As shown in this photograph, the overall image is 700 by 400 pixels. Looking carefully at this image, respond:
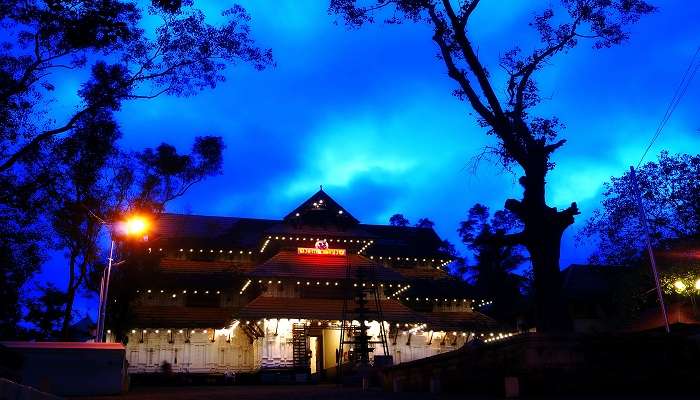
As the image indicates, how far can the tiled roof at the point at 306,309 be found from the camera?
98.4ft

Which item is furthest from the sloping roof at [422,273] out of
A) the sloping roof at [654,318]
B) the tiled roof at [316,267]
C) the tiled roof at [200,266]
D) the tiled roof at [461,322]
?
the sloping roof at [654,318]

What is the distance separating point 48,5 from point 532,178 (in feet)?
42.9

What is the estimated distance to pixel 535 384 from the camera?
11.6m

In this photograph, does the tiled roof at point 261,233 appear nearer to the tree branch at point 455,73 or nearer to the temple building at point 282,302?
the temple building at point 282,302

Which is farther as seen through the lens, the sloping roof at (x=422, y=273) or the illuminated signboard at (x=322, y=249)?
the sloping roof at (x=422, y=273)

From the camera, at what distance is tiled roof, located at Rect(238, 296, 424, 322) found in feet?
98.4

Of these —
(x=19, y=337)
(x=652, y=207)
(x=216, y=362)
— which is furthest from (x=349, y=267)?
(x=19, y=337)

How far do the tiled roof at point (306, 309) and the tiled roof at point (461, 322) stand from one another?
6.70 feet

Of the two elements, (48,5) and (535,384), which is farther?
(48,5)

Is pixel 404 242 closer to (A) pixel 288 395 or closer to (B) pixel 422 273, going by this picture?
(B) pixel 422 273

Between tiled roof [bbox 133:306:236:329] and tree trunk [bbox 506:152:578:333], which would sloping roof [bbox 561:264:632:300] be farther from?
tree trunk [bbox 506:152:578:333]

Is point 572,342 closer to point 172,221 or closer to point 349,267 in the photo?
point 349,267

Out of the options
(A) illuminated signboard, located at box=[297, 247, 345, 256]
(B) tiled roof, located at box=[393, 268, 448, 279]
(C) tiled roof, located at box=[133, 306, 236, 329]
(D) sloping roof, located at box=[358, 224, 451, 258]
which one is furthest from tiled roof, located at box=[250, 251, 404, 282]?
(B) tiled roof, located at box=[393, 268, 448, 279]

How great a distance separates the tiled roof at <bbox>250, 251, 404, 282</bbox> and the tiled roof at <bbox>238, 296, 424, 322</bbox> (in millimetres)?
1561
